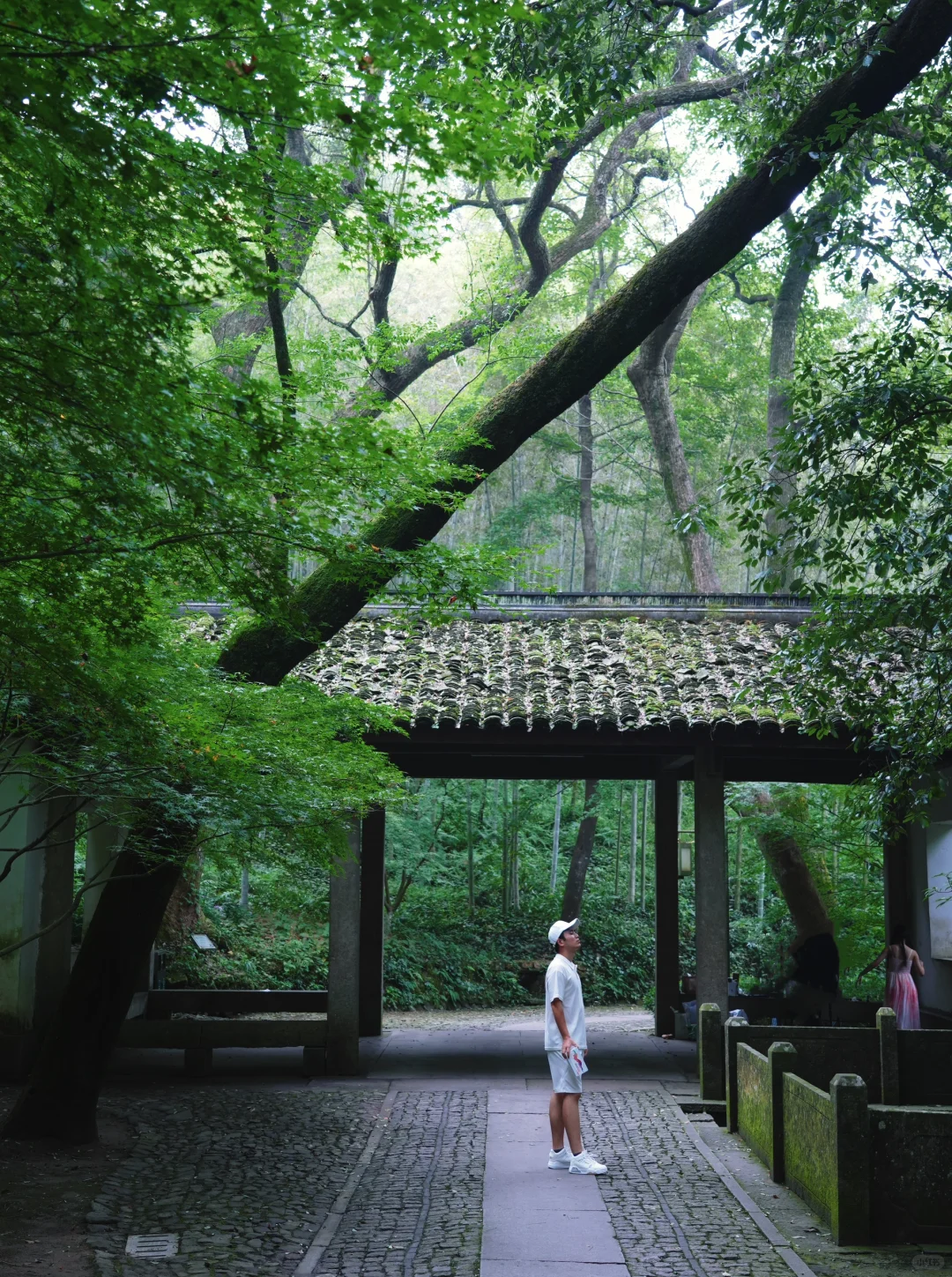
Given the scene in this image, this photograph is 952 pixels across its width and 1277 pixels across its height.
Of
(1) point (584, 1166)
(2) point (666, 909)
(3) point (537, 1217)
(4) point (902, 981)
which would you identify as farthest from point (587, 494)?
(3) point (537, 1217)

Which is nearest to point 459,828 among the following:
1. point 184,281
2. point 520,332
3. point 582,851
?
point 582,851

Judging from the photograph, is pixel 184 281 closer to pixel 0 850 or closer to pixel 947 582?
pixel 947 582

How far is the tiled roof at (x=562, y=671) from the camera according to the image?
9.95 metres

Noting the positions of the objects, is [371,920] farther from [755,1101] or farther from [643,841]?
[643,841]

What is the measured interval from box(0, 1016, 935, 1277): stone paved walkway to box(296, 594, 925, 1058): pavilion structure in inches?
58.9

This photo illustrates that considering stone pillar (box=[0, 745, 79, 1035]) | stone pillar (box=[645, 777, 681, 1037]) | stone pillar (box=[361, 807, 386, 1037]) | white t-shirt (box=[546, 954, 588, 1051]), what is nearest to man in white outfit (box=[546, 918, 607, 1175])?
white t-shirt (box=[546, 954, 588, 1051])

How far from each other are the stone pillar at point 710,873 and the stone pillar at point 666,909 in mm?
2899

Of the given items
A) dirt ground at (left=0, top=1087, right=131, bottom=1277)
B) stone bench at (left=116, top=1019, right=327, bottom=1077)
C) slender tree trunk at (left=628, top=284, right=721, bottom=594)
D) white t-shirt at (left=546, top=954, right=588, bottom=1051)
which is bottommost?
dirt ground at (left=0, top=1087, right=131, bottom=1277)

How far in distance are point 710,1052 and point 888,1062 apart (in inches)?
57.0

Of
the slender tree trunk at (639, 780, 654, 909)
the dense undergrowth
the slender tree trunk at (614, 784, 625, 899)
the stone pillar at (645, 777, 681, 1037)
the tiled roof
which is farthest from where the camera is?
the slender tree trunk at (614, 784, 625, 899)

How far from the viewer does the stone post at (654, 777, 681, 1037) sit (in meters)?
13.7

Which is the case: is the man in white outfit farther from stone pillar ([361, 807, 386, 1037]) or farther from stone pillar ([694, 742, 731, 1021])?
stone pillar ([361, 807, 386, 1037])

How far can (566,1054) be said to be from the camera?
6910 millimetres

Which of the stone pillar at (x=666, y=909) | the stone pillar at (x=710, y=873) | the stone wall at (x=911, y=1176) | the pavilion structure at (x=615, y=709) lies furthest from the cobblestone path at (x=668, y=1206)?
the stone pillar at (x=666, y=909)
